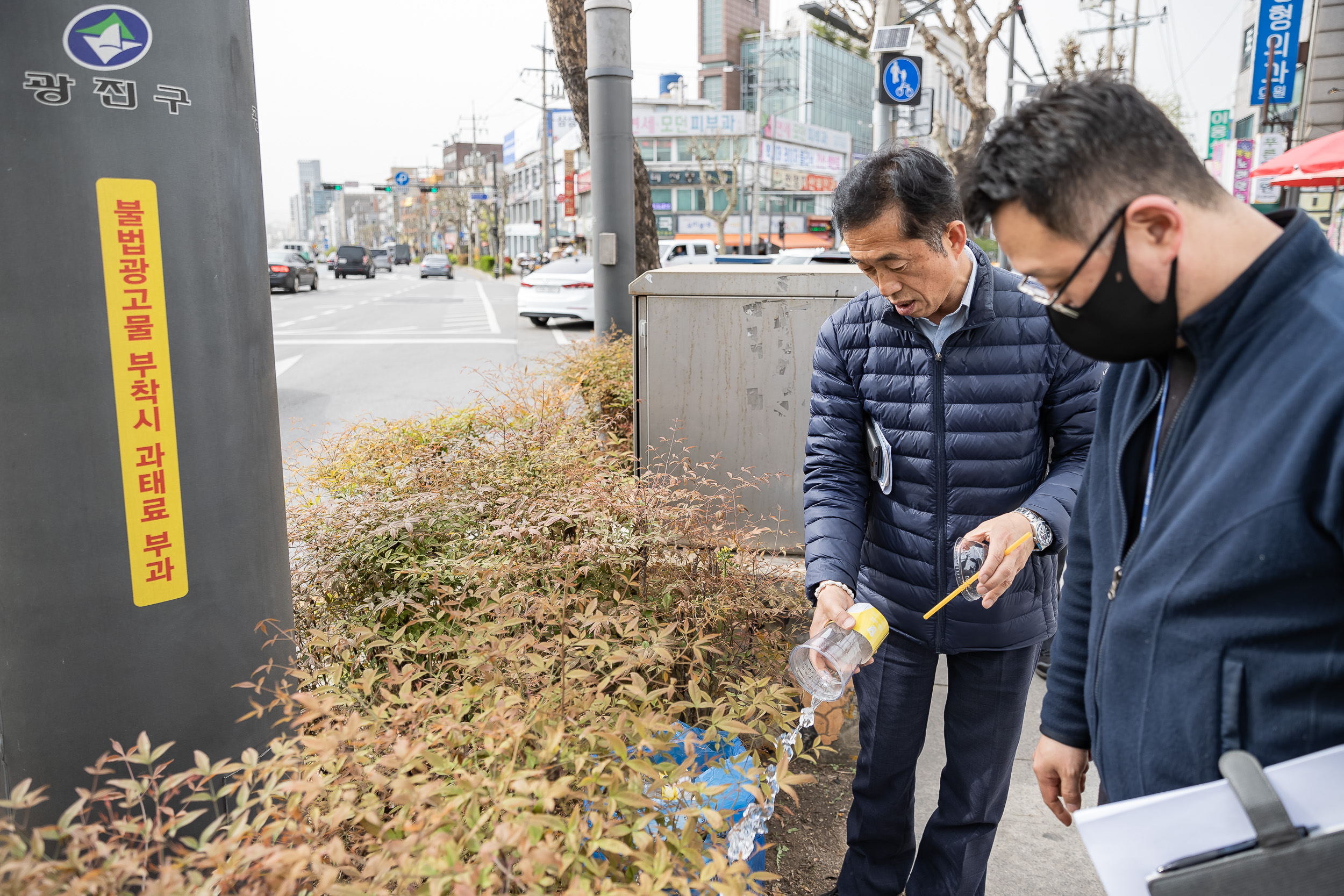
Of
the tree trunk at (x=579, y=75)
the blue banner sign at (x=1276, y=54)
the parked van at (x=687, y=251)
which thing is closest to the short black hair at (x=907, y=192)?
the tree trunk at (x=579, y=75)

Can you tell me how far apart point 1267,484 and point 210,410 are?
2.09 metres

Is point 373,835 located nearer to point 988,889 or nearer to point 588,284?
point 988,889

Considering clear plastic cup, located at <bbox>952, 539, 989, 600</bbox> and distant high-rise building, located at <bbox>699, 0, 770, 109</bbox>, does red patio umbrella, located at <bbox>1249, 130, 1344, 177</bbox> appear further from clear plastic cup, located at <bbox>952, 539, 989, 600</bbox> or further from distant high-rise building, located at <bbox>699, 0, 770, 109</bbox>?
distant high-rise building, located at <bbox>699, 0, 770, 109</bbox>

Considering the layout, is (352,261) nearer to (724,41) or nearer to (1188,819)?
(724,41)

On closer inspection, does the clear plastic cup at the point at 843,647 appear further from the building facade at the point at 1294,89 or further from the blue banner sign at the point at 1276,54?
the blue banner sign at the point at 1276,54

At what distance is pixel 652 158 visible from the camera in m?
59.9

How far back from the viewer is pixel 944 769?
2.49 m

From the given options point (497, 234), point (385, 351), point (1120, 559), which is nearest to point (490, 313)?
point (385, 351)

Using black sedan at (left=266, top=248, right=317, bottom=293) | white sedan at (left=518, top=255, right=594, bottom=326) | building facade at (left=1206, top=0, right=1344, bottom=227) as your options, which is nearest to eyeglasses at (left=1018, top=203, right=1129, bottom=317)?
building facade at (left=1206, top=0, right=1344, bottom=227)

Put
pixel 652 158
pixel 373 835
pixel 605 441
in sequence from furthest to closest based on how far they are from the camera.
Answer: pixel 652 158 → pixel 605 441 → pixel 373 835

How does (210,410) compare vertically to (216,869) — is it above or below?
above

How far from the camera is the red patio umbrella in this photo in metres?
8.71

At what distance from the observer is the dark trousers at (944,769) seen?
2393 mm

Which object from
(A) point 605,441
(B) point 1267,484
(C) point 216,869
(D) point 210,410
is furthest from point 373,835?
(A) point 605,441
